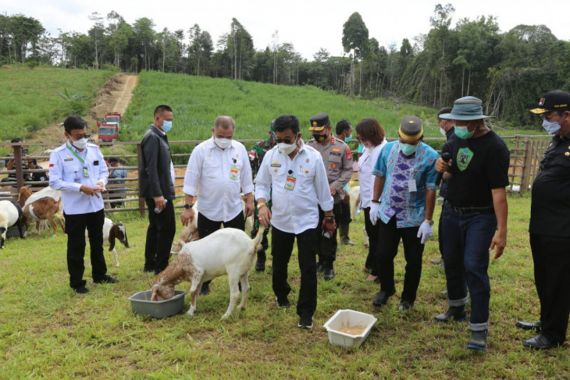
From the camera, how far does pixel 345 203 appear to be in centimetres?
586

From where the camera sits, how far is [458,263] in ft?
11.6

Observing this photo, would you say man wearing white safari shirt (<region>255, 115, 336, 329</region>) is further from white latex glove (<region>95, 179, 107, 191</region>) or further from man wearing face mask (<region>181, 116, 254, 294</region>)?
white latex glove (<region>95, 179, 107, 191</region>)

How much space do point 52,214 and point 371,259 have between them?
5.50 m

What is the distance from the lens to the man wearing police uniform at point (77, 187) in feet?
14.6

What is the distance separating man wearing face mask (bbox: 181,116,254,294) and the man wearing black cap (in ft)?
8.24

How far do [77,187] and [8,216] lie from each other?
11.9 ft

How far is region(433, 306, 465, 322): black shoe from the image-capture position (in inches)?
149

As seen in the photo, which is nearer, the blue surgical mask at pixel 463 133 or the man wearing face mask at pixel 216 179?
the blue surgical mask at pixel 463 133

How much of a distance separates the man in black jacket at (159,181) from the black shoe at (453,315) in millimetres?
2890

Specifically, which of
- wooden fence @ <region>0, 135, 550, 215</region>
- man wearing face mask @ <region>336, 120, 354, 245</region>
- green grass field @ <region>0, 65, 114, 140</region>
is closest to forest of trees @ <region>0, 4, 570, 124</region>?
green grass field @ <region>0, 65, 114, 140</region>

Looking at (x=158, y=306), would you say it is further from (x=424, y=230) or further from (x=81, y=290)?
(x=424, y=230)

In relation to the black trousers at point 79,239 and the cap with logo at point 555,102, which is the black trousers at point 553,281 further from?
the black trousers at point 79,239

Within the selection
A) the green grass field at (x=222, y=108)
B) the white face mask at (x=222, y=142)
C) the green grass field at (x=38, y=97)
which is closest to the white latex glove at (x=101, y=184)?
the white face mask at (x=222, y=142)

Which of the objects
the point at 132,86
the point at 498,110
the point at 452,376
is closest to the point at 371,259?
the point at 452,376
